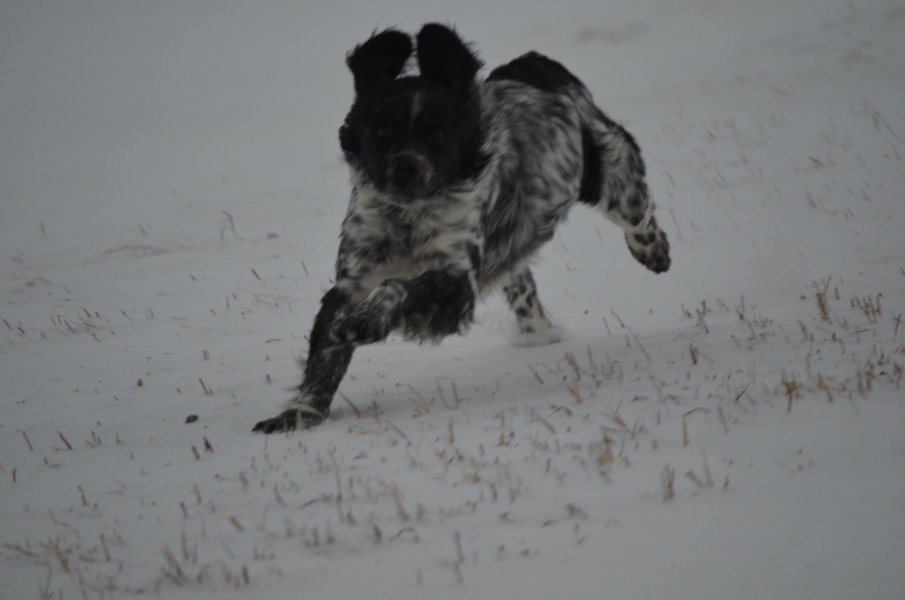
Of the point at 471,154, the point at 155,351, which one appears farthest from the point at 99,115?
the point at 471,154

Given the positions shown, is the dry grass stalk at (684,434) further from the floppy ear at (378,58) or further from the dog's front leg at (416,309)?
the floppy ear at (378,58)

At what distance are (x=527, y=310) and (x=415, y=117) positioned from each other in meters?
2.09

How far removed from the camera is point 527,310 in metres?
6.57

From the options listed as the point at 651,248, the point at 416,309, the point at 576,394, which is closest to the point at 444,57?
the point at 416,309

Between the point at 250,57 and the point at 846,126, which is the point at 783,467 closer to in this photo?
the point at 846,126

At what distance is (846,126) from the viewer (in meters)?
11.5

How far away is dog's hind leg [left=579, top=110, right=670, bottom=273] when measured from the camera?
21.4ft

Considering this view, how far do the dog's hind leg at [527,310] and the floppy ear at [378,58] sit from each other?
182cm

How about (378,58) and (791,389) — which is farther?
(378,58)

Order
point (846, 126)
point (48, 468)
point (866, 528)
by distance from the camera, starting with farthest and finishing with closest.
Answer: point (846, 126)
point (48, 468)
point (866, 528)

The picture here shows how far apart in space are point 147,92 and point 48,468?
1574cm

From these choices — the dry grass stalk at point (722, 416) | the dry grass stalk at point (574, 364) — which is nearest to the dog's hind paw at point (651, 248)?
the dry grass stalk at point (574, 364)

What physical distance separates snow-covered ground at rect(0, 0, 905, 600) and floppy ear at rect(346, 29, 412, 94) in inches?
59.4

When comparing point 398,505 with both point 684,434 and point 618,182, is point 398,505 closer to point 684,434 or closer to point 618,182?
point 684,434
